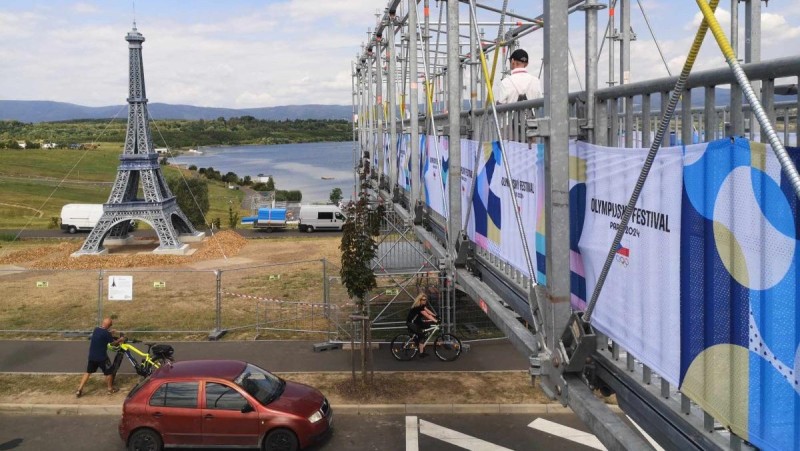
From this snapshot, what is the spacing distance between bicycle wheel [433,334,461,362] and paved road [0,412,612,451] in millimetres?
2968

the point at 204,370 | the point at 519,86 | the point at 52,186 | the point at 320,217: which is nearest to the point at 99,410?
the point at 204,370

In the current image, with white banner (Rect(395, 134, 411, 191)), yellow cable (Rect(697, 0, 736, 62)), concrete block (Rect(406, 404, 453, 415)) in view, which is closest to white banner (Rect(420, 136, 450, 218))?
white banner (Rect(395, 134, 411, 191))

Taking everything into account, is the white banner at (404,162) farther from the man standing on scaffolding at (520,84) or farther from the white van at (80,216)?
the white van at (80,216)

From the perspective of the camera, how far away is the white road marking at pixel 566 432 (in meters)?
11.5

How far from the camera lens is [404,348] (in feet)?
51.9

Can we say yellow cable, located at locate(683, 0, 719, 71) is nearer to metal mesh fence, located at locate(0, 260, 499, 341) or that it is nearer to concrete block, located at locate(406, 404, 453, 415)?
concrete block, located at locate(406, 404, 453, 415)

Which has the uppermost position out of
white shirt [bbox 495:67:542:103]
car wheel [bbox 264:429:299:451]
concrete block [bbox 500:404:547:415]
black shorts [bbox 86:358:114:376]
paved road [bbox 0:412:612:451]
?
white shirt [bbox 495:67:542:103]

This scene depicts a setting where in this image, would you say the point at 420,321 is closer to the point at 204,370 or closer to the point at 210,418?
the point at 204,370

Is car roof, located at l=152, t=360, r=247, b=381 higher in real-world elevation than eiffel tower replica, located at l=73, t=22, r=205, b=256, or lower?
lower

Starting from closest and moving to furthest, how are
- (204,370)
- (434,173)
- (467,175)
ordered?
(467,175)
(434,173)
(204,370)

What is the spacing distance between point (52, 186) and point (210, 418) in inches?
2906

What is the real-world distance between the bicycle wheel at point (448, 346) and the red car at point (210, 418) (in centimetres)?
491

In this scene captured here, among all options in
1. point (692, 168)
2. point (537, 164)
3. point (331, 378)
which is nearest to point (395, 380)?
point (331, 378)

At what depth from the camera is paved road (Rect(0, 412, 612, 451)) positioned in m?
11.5
